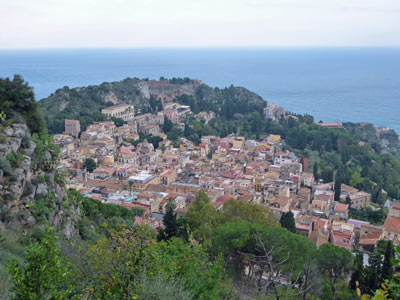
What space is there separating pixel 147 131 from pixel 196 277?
3198 centimetres

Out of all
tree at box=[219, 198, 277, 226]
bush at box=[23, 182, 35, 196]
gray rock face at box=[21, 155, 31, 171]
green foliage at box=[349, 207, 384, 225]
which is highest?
gray rock face at box=[21, 155, 31, 171]

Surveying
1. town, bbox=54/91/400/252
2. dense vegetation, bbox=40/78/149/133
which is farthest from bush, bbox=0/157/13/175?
dense vegetation, bbox=40/78/149/133

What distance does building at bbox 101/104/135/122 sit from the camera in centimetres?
3938

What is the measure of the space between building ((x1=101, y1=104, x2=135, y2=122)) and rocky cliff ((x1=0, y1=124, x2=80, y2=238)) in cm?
2881

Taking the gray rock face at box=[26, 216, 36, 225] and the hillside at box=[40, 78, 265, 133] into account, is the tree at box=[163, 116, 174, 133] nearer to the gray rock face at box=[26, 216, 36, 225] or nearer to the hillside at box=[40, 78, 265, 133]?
the hillside at box=[40, 78, 265, 133]

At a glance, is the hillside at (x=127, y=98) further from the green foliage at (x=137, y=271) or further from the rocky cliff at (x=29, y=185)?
the green foliage at (x=137, y=271)

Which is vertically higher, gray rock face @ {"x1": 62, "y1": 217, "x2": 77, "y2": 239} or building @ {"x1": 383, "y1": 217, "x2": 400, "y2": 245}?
gray rock face @ {"x1": 62, "y1": 217, "x2": 77, "y2": 239}

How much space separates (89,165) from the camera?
2509 centimetres

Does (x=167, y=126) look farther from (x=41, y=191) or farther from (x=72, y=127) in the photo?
(x=41, y=191)

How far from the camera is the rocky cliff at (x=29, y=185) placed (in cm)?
808

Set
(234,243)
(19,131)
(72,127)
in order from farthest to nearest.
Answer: (72,127) < (234,243) < (19,131)

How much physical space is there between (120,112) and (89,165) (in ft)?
54.0

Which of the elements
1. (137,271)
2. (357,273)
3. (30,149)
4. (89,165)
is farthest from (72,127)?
(137,271)

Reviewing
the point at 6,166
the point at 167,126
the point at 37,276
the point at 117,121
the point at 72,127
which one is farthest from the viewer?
the point at 167,126
